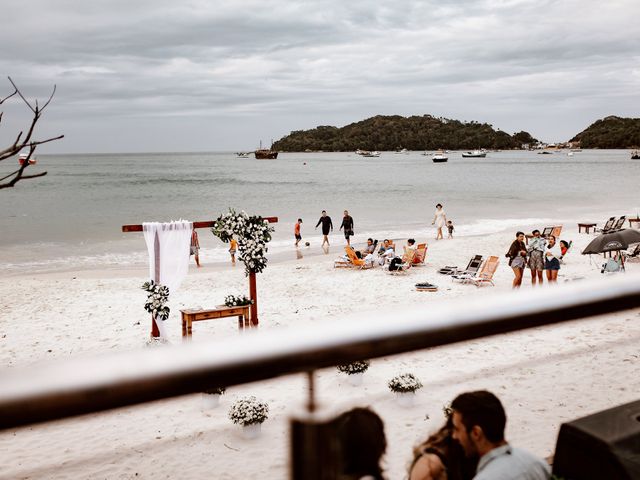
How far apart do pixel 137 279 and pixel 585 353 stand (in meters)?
20.2

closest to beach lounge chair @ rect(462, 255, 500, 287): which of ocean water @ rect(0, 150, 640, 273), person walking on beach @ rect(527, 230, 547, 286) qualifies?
person walking on beach @ rect(527, 230, 547, 286)

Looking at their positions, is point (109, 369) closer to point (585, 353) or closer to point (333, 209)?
point (585, 353)

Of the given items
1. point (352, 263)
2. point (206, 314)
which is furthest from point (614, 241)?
point (206, 314)

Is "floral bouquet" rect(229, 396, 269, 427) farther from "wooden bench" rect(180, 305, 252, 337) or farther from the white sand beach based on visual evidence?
"wooden bench" rect(180, 305, 252, 337)

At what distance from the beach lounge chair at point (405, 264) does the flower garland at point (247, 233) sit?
25.9 ft

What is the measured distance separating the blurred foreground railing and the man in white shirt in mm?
348

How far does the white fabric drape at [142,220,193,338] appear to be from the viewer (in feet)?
34.3

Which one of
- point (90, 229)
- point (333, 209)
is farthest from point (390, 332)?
point (333, 209)

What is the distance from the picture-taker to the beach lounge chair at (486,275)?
52.3 feet

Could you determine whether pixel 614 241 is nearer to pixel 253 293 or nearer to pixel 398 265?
pixel 398 265

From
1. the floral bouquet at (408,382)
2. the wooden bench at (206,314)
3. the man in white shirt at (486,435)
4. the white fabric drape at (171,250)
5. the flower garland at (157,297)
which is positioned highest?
the floral bouquet at (408,382)

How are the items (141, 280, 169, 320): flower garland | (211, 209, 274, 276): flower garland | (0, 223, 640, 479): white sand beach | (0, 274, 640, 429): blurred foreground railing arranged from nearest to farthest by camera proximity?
(0, 274, 640, 429): blurred foreground railing
(0, 223, 640, 479): white sand beach
(141, 280, 169, 320): flower garland
(211, 209, 274, 276): flower garland

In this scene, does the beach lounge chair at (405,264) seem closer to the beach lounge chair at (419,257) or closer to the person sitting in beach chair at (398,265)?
the person sitting in beach chair at (398,265)

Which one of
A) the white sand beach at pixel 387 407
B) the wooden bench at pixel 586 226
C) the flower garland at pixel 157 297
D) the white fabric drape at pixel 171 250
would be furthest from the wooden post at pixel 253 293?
the wooden bench at pixel 586 226
